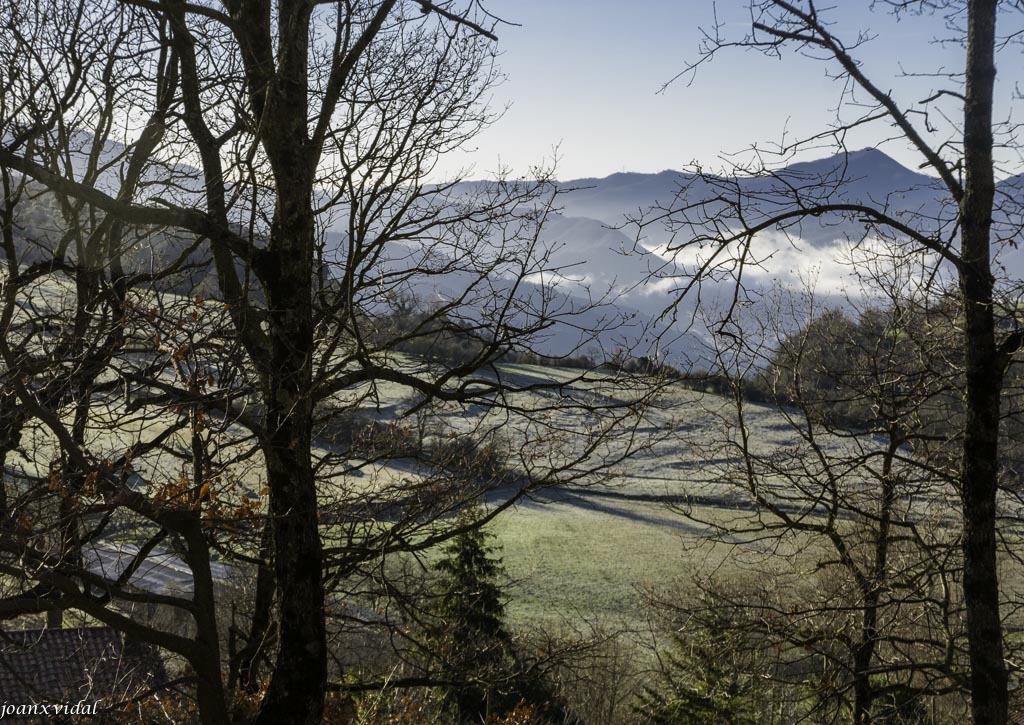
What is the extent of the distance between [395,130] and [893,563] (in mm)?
7846

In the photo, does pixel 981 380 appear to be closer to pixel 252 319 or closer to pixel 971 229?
pixel 971 229

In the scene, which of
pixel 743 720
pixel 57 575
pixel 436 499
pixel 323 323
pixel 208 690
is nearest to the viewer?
pixel 57 575

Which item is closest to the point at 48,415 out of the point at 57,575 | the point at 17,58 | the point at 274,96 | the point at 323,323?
the point at 57,575

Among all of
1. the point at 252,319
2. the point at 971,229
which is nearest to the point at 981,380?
the point at 971,229

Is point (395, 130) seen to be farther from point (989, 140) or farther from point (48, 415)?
A: point (989, 140)

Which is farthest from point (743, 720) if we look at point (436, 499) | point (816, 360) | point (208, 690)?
point (208, 690)

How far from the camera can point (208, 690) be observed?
570 centimetres

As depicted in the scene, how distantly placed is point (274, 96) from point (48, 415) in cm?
215

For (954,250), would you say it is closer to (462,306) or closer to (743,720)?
(462,306)

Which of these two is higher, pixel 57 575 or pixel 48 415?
pixel 48 415

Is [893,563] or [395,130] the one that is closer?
[395,130]

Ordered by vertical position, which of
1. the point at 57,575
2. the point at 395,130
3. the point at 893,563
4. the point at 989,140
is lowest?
the point at 893,563

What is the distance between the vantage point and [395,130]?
7.47m

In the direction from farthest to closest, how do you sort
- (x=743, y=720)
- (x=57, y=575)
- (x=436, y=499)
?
(x=743, y=720)
(x=436, y=499)
(x=57, y=575)
